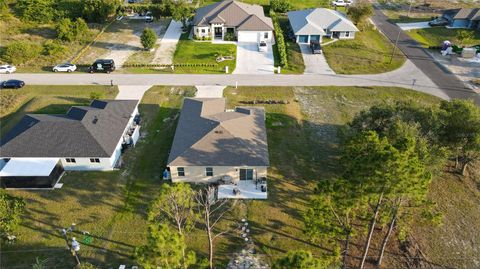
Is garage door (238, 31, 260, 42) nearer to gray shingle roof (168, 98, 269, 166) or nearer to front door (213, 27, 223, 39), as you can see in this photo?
front door (213, 27, 223, 39)

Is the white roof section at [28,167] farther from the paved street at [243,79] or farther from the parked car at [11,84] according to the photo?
the parked car at [11,84]

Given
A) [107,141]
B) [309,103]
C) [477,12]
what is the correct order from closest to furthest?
[107,141] → [309,103] → [477,12]

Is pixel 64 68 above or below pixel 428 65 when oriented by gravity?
below

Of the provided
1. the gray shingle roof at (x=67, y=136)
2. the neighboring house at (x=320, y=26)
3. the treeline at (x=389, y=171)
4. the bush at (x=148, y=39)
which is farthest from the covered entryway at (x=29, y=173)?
the neighboring house at (x=320, y=26)

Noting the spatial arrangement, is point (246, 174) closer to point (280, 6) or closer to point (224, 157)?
point (224, 157)

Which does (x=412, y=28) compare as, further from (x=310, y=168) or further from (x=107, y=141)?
(x=107, y=141)

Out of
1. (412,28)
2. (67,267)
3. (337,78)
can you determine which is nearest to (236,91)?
(337,78)

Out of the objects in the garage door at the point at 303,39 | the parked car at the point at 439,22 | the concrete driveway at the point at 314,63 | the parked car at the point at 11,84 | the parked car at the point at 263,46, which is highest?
the parked car at the point at 439,22

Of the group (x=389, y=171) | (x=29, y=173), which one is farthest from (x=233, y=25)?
(x=389, y=171)
